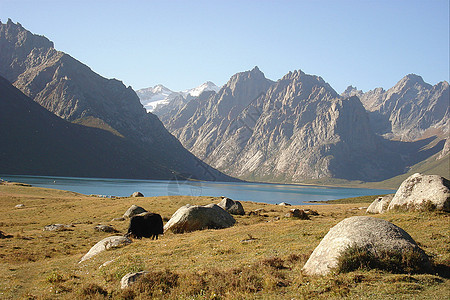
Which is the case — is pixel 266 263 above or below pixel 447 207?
below

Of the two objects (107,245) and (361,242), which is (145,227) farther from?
(361,242)

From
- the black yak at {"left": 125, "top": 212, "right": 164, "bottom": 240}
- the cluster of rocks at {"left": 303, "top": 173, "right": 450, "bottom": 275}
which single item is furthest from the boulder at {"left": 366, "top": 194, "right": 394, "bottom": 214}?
the cluster of rocks at {"left": 303, "top": 173, "right": 450, "bottom": 275}

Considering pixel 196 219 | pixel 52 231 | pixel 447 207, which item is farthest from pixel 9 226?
pixel 447 207

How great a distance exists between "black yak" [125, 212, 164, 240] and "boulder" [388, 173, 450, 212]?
2551 cm

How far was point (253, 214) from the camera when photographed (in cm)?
5084

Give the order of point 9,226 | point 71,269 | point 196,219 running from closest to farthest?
point 71,269
point 196,219
point 9,226

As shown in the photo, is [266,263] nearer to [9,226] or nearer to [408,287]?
[408,287]

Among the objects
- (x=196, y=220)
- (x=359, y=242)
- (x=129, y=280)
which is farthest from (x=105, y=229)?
(x=359, y=242)

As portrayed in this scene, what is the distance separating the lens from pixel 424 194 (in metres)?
32.3

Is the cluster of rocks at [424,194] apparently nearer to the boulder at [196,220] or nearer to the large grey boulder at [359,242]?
the large grey boulder at [359,242]

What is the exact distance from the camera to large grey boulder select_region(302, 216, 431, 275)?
14.4 meters

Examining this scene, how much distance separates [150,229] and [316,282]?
23926mm

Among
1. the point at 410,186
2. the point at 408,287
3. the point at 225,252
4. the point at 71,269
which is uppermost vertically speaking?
the point at 410,186

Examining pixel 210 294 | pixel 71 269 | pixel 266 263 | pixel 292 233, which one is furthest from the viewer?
pixel 292 233
